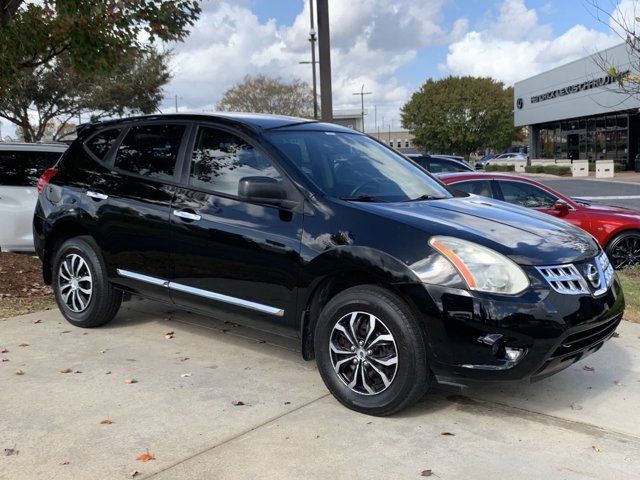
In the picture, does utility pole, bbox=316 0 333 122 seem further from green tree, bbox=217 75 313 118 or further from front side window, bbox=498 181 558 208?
green tree, bbox=217 75 313 118

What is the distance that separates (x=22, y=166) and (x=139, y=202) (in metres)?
4.03

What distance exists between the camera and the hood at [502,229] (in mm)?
3594

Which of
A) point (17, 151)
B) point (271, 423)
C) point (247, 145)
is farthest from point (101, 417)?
point (17, 151)

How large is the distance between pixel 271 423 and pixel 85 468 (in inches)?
41.2

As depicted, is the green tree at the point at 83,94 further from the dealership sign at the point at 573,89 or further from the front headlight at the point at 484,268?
the dealership sign at the point at 573,89

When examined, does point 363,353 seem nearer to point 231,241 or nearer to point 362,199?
point 362,199

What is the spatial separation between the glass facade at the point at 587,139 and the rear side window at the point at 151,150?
3867 centimetres

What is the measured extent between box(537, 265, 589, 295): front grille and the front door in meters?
1.50

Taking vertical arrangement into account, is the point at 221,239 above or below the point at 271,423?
above

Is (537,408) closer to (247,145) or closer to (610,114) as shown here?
(247,145)

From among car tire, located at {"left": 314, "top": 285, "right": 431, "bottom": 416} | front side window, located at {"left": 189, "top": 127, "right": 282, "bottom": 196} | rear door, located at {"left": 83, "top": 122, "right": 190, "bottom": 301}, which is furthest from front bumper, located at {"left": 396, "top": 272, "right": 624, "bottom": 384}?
rear door, located at {"left": 83, "top": 122, "right": 190, "bottom": 301}

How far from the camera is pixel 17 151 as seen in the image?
8.01 meters

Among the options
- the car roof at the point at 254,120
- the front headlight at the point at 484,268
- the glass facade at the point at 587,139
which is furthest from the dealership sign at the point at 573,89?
the front headlight at the point at 484,268

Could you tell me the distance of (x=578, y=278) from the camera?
3.63 meters
